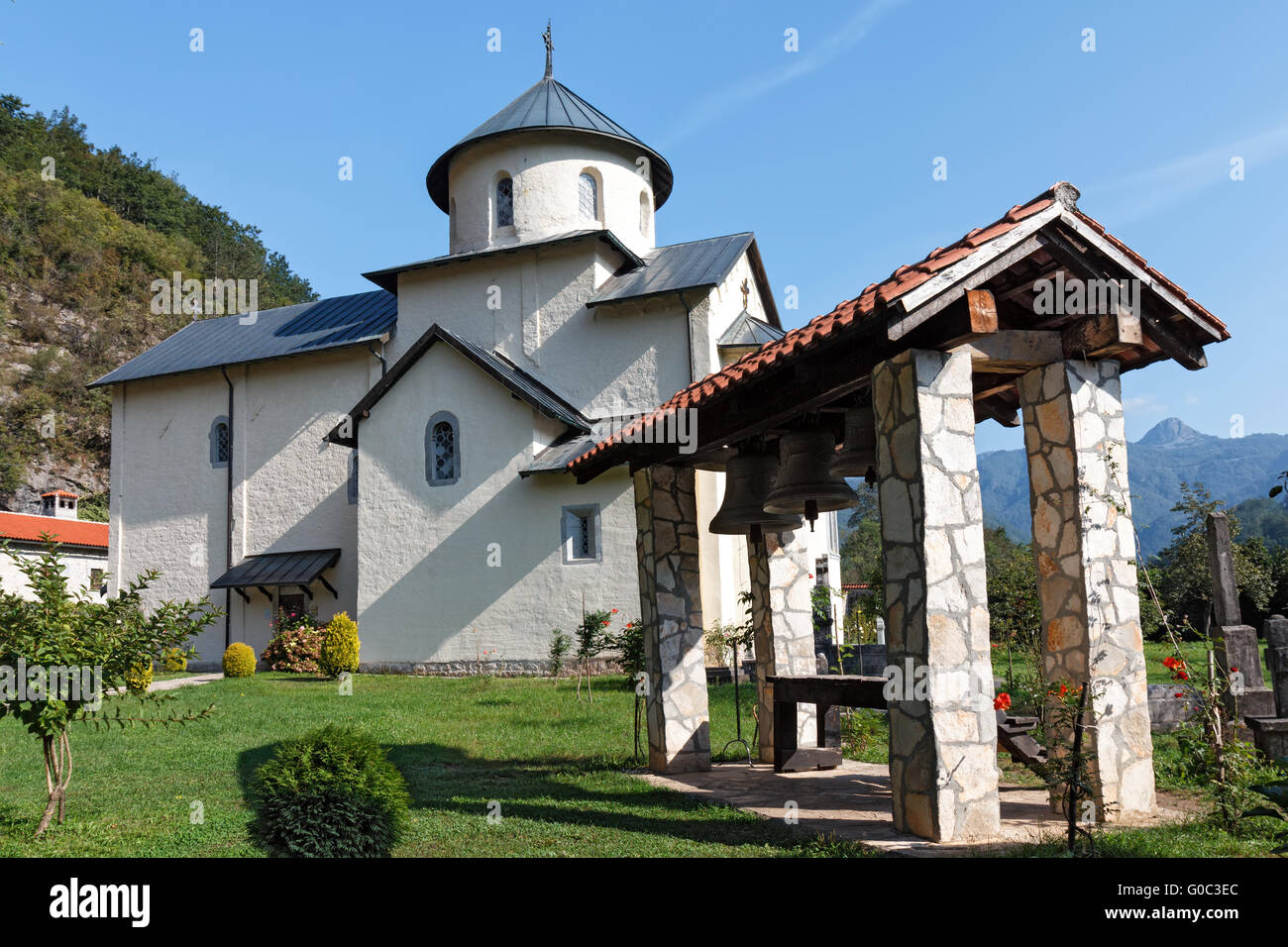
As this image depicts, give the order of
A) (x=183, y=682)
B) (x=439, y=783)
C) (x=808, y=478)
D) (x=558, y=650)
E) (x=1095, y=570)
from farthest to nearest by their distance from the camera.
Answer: (x=183, y=682) → (x=558, y=650) → (x=439, y=783) → (x=808, y=478) → (x=1095, y=570)

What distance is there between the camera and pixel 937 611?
579 cm

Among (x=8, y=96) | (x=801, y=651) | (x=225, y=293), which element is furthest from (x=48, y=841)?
(x=8, y=96)

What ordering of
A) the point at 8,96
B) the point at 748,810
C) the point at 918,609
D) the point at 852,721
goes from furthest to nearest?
the point at 8,96 < the point at 852,721 < the point at 748,810 < the point at 918,609

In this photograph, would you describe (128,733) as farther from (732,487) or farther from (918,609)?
(918,609)

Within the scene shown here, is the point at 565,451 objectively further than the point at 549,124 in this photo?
No

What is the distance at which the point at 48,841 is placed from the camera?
21.4 ft

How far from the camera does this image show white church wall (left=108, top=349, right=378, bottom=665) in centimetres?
2392

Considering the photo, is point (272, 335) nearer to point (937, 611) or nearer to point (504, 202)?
point (504, 202)

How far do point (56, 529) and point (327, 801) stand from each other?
3243 cm

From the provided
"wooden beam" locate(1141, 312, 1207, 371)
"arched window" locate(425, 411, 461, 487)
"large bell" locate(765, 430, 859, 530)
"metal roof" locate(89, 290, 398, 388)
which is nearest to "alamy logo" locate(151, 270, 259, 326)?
"metal roof" locate(89, 290, 398, 388)

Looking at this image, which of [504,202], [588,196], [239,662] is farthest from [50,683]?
[588,196]
